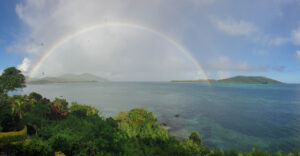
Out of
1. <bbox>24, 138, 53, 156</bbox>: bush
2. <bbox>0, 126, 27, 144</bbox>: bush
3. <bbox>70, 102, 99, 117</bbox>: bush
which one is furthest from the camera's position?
<bbox>70, 102, 99, 117</bbox>: bush

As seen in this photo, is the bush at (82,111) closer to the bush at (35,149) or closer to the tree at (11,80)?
the tree at (11,80)

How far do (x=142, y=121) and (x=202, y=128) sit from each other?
32.3 meters

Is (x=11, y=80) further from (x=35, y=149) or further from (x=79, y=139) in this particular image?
(x=35, y=149)

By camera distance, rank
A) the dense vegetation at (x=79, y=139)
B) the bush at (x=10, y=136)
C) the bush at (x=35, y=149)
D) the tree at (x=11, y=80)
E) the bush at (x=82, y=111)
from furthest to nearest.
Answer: the tree at (x=11, y=80)
the bush at (x=82, y=111)
the bush at (x=10, y=136)
the dense vegetation at (x=79, y=139)
the bush at (x=35, y=149)

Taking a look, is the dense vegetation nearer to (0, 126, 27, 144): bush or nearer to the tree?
(0, 126, 27, 144): bush

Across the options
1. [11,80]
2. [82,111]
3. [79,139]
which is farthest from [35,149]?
[11,80]

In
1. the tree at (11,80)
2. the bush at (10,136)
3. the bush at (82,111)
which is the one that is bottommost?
the bush at (82,111)

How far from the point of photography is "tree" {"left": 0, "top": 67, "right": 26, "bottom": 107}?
144 ft

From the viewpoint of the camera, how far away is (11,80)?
45.2m

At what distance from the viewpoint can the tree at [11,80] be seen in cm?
4389

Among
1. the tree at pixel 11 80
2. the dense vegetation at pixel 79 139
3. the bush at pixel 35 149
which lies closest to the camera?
the bush at pixel 35 149

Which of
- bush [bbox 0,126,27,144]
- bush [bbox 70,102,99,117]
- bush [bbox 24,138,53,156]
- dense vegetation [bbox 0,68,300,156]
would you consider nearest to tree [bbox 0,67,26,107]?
dense vegetation [bbox 0,68,300,156]

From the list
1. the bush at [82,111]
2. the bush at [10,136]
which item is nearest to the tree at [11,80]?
the bush at [82,111]

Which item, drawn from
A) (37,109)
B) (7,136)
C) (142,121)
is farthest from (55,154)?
(37,109)
